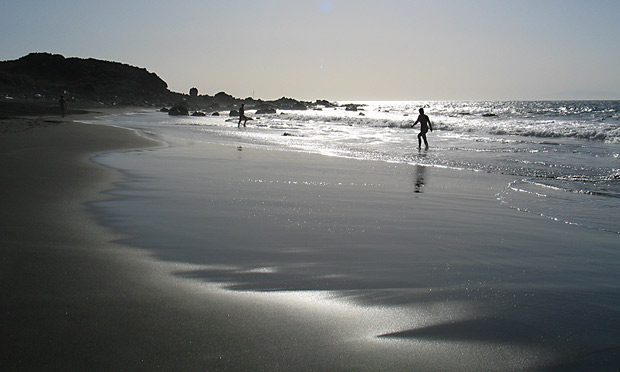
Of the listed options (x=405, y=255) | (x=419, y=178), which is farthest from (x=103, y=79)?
(x=405, y=255)

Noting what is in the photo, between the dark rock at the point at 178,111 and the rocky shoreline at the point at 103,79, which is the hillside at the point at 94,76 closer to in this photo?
the rocky shoreline at the point at 103,79

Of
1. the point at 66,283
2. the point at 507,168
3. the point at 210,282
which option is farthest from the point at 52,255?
the point at 507,168

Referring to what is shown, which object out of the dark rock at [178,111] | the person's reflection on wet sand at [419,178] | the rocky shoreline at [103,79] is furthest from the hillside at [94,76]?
the person's reflection on wet sand at [419,178]

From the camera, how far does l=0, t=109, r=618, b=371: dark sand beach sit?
245cm

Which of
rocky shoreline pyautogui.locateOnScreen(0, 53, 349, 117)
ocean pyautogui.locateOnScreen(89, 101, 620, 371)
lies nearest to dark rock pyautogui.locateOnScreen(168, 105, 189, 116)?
rocky shoreline pyautogui.locateOnScreen(0, 53, 349, 117)

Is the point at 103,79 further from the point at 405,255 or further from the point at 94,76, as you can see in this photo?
the point at 405,255

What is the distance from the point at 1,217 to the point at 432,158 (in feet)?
41.5

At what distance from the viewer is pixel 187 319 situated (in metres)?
2.79

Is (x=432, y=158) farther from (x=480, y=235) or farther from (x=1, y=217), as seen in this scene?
(x=1, y=217)

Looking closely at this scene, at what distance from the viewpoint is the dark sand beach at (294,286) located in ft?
8.04

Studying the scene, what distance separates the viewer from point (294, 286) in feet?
11.4

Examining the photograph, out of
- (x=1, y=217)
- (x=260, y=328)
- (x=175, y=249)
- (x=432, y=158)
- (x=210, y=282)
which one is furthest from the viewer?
(x=432, y=158)

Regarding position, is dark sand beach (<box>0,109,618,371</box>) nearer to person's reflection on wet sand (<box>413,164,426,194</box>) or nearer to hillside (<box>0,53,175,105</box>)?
person's reflection on wet sand (<box>413,164,426,194</box>)

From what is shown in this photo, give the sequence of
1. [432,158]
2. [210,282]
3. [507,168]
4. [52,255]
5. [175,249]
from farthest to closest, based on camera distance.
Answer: [432,158], [507,168], [175,249], [52,255], [210,282]
